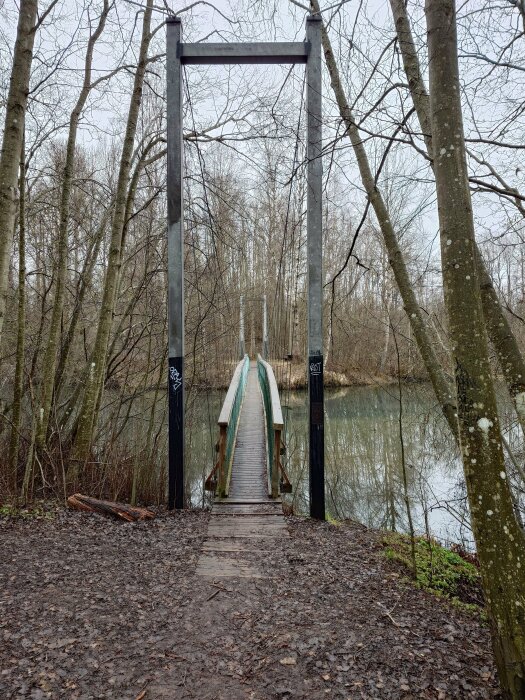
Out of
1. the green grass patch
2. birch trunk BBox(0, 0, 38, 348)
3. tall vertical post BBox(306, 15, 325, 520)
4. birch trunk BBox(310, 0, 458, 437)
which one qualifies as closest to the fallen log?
tall vertical post BBox(306, 15, 325, 520)

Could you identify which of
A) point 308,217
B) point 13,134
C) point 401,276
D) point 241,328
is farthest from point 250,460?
point 241,328

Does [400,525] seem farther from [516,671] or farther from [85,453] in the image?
[516,671]

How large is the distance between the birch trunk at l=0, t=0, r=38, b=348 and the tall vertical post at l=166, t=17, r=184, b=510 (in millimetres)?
1222

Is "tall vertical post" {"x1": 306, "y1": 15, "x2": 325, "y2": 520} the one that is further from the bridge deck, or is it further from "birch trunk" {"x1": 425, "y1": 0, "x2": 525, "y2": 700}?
"birch trunk" {"x1": 425, "y1": 0, "x2": 525, "y2": 700}

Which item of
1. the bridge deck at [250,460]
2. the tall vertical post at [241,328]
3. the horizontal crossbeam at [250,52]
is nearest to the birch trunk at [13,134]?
the horizontal crossbeam at [250,52]

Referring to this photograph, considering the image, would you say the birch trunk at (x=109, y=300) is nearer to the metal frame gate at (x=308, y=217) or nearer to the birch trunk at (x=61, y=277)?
the birch trunk at (x=61, y=277)

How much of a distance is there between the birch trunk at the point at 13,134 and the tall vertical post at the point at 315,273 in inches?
93.8

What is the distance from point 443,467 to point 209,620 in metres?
7.13

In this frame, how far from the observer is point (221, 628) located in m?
2.44

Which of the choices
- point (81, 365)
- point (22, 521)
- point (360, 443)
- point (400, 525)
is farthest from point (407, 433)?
point (22, 521)

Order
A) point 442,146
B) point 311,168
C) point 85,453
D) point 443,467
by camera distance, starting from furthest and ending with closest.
Answer: 1. point 443,467
2. point 85,453
3. point 311,168
4. point 442,146

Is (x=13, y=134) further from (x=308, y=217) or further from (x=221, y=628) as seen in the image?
(x=221, y=628)

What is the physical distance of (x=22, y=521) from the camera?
3.91 meters

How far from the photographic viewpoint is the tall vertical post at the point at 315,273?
14.0 feet
